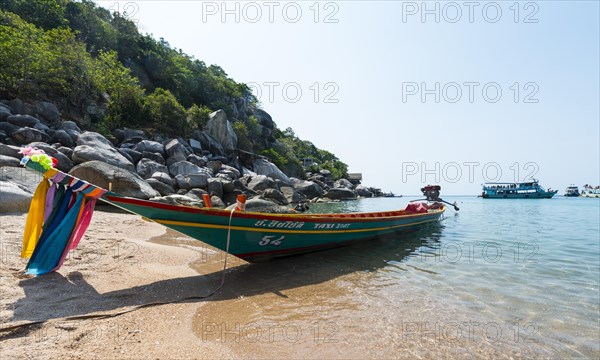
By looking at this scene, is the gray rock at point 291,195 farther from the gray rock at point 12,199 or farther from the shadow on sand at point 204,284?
the gray rock at point 12,199

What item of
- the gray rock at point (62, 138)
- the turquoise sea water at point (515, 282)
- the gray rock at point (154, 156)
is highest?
the gray rock at point (62, 138)

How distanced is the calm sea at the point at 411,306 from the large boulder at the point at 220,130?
29.2 m

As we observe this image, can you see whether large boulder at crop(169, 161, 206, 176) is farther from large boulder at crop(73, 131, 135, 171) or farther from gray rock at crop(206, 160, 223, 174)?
large boulder at crop(73, 131, 135, 171)

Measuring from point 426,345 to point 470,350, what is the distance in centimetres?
58

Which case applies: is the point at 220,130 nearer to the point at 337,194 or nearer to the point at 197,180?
the point at 197,180

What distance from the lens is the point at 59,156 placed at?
13945 mm

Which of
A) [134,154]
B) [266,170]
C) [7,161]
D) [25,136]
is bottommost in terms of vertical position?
[7,161]

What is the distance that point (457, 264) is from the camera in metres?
8.14

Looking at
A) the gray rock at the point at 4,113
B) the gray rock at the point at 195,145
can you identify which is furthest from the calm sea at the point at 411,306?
the gray rock at the point at 195,145

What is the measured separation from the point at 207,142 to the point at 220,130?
3576 mm

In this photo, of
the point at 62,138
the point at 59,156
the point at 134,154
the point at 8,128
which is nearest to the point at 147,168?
the point at 134,154

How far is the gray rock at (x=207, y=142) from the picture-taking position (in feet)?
105

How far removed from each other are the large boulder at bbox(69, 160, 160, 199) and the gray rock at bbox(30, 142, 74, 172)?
134 centimetres

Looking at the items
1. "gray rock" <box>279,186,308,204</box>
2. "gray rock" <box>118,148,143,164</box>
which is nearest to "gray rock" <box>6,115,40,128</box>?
"gray rock" <box>118,148,143,164</box>
